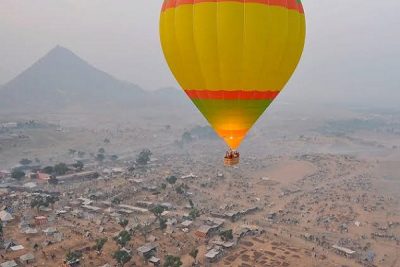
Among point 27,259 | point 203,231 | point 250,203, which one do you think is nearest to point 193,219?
point 203,231

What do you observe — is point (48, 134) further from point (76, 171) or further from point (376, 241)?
point (376, 241)

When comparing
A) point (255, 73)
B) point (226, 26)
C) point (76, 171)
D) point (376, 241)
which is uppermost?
point (226, 26)

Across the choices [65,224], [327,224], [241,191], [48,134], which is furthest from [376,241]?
[48,134]

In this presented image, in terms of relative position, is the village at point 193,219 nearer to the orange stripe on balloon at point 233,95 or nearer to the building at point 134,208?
the building at point 134,208

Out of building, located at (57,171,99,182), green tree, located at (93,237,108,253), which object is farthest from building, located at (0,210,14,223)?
building, located at (57,171,99,182)

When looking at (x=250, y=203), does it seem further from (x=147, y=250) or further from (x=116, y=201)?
(x=147, y=250)

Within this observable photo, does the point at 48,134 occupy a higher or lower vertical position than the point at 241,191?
higher

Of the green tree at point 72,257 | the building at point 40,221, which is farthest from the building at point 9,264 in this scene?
the building at point 40,221

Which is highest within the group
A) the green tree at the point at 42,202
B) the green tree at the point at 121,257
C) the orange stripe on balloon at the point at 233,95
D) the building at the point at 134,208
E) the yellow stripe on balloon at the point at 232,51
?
the yellow stripe on balloon at the point at 232,51
